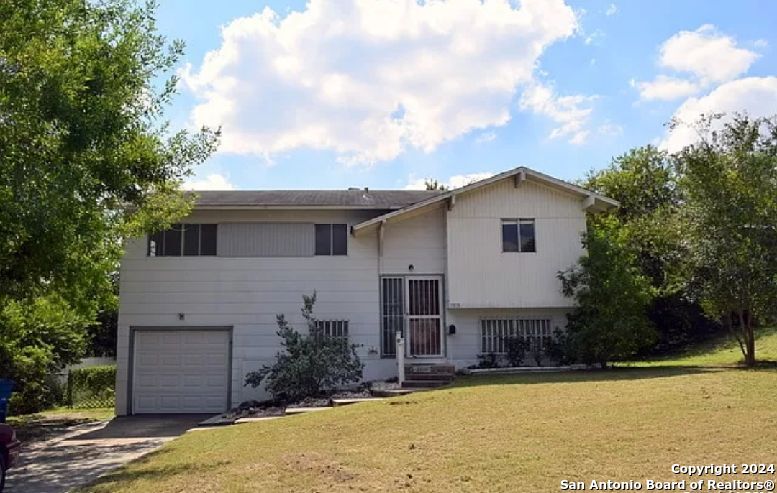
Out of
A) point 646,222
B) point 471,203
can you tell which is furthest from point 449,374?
point 646,222

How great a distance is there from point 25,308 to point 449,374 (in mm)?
9227

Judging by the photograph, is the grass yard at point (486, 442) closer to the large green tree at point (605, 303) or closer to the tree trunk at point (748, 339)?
the tree trunk at point (748, 339)

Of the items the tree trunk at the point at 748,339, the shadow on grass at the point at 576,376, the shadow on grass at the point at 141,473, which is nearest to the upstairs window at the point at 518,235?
the shadow on grass at the point at 576,376

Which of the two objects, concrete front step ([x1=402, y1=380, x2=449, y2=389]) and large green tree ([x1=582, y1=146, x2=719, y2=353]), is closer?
concrete front step ([x1=402, y1=380, x2=449, y2=389])

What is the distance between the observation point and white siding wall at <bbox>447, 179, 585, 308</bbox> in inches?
722

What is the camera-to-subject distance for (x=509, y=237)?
18.7 meters

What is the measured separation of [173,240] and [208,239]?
94 centimetres

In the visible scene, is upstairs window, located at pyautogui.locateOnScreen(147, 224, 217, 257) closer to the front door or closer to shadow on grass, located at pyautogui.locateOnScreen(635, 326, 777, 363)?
the front door

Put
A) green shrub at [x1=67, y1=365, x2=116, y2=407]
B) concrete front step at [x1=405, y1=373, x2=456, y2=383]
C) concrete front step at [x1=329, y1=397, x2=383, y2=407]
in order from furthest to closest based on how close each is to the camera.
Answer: green shrub at [x1=67, y1=365, x2=116, y2=407], concrete front step at [x1=405, y1=373, x2=456, y2=383], concrete front step at [x1=329, y1=397, x2=383, y2=407]

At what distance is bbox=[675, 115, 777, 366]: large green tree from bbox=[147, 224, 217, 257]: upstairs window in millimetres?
12330

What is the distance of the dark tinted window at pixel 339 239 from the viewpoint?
18.8 meters

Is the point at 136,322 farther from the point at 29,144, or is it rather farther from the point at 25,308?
the point at 29,144

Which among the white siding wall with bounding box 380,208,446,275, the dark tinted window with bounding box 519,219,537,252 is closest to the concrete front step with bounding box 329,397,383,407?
the white siding wall with bounding box 380,208,446,275

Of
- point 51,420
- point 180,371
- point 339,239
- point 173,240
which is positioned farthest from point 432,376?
→ point 51,420
